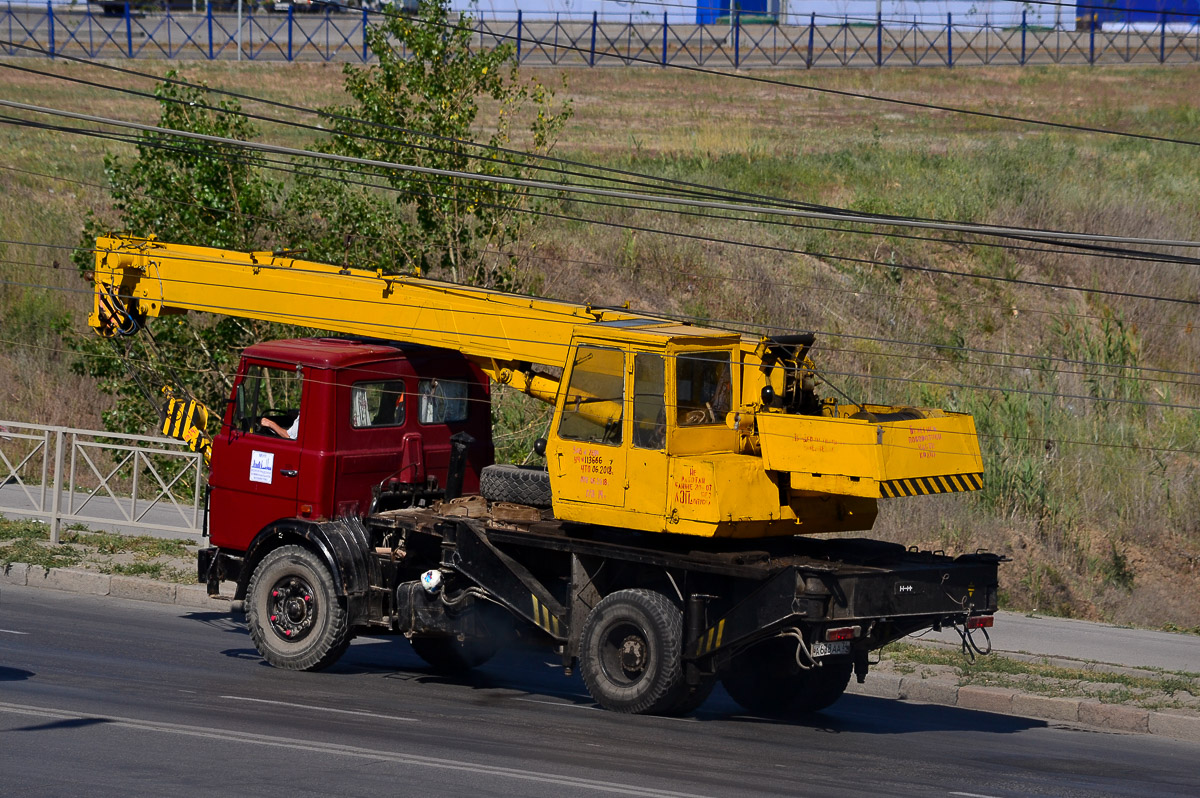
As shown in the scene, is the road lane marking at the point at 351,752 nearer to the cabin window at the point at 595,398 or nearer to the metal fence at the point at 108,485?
the cabin window at the point at 595,398

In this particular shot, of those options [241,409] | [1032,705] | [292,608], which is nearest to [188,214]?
[241,409]

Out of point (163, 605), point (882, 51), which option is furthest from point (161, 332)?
point (882, 51)

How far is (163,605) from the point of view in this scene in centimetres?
1509

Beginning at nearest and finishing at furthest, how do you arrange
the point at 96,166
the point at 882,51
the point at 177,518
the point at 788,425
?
the point at 788,425 → the point at 177,518 → the point at 96,166 → the point at 882,51

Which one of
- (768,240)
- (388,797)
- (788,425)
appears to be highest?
(768,240)

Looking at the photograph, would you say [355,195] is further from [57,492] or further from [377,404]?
[377,404]

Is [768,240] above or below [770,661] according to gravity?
above

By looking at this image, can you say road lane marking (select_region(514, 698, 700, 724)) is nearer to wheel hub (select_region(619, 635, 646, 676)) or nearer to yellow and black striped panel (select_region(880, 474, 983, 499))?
wheel hub (select_region(619, 635, 646, 676))

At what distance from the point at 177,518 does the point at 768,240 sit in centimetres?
1607

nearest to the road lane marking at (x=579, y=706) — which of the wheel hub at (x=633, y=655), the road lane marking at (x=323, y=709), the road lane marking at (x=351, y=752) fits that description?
the wheel hub at (x=633, y=655)

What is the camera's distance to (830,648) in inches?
391

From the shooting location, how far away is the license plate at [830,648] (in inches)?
388

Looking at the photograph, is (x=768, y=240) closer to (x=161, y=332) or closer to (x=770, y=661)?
(x=161, y=332)

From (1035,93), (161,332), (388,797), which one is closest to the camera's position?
(388,797)
